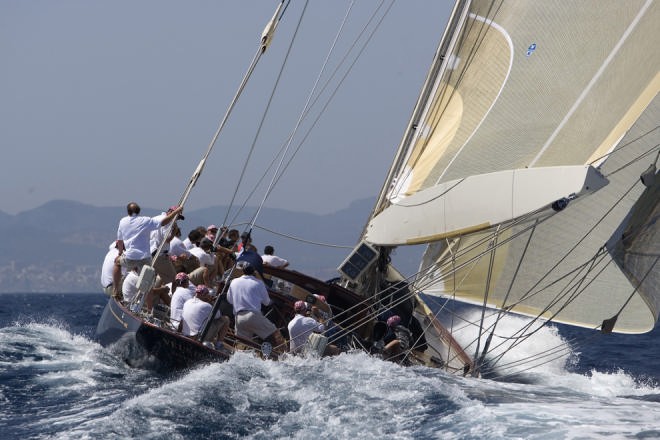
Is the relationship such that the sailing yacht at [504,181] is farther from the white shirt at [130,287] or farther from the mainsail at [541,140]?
the white shirt at [130,287]

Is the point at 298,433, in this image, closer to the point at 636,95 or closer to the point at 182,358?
the point at 182,358

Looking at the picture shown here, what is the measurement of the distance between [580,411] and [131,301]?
6617 mm

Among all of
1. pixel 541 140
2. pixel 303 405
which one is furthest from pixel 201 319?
pixel 541 140

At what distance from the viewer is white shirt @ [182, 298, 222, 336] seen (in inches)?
554

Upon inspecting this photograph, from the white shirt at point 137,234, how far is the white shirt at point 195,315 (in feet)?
7.37

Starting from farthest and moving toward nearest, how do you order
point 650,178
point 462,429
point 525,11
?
point 525,11 → point 650,178 → point 462,429

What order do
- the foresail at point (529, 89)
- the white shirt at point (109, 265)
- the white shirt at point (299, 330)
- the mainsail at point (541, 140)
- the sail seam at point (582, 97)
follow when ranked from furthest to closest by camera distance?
the white shirt at point (109, 265), the sail seam at point (582, 97), the foresail at point (529, 89), the mainsail at point (541, 140), the white shirt at point (299, 330)

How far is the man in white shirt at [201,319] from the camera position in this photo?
1393 cm

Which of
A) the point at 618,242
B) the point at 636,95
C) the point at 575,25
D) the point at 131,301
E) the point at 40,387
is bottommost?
the point at 40,387

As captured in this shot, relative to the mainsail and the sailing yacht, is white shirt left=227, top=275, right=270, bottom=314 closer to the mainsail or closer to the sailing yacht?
the sailing yacht

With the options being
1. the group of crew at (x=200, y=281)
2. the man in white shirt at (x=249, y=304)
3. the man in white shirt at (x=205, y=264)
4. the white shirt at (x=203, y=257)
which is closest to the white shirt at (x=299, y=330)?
the group of crew at (x=200, y=281)

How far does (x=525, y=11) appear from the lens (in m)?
16.4

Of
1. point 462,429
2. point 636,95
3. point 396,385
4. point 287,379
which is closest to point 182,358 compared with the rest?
point 287,379

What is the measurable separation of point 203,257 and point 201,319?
3.00 meters
